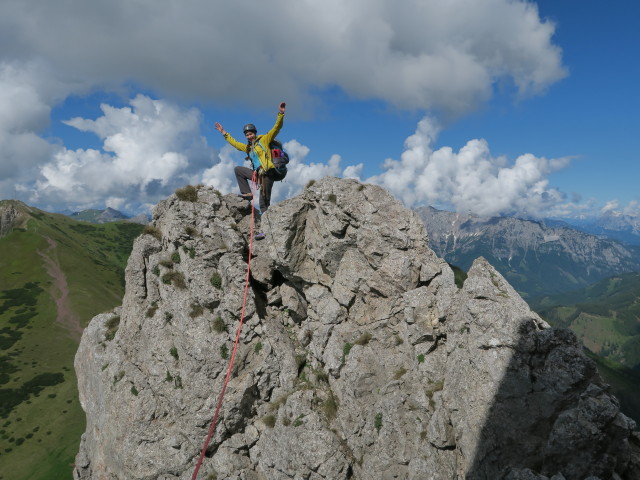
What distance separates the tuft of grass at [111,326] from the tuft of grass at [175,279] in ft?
26.5

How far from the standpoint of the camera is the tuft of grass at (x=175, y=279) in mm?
27047

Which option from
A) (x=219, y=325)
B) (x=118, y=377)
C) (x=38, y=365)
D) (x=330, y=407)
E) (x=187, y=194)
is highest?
(x=187, y=194)

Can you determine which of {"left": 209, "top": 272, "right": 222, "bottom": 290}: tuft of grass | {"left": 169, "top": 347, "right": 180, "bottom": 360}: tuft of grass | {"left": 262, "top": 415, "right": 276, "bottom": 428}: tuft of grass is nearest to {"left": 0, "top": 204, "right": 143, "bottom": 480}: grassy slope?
{"left": 169, "top": 347, "right": 180, "bottom": 360}: tuft of grass

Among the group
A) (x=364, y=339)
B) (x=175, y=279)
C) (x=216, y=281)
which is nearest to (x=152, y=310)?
(x=175, y=279)

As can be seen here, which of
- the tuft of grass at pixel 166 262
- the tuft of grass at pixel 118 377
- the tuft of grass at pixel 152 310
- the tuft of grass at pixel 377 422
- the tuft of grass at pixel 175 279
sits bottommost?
the tuft of grass at pixel 118 377

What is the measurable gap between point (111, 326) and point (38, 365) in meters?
127

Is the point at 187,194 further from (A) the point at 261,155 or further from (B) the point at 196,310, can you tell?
(B) the point at 196,310

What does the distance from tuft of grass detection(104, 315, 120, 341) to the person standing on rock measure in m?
16.9

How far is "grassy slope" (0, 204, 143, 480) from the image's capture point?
81.4m

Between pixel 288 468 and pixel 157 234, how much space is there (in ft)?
69.1

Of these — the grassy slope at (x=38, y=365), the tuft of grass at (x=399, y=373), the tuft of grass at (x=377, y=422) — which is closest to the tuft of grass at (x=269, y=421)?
the tuft of grass at (x=377, y=422)

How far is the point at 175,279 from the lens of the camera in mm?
27219

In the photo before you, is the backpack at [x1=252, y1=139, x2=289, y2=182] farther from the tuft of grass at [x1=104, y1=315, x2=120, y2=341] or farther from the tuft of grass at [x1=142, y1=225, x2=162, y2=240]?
the tuft of grass at [x1=104, y1=315, x2=120, y2=341]

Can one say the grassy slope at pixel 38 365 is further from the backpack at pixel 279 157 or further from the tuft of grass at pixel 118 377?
the backpack at pixel 279 157
